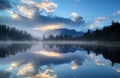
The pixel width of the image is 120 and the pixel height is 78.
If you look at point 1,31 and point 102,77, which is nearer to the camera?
point 102,77

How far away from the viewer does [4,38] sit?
191 metres

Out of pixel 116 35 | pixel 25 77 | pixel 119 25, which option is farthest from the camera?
pixel 119 25

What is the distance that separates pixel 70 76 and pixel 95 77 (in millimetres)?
1780

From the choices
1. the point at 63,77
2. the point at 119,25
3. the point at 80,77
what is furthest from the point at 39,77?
the point at 119,25

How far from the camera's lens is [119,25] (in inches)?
4614

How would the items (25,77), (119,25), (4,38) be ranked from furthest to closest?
1. (4,38)
2. (119,25)
3. (25,77)

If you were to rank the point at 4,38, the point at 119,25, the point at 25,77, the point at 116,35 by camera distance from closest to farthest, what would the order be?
the point at 25,77 < the point at 116,35 < the point at 119,25 < the point at 4,38

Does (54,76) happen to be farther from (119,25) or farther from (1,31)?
(1,31)

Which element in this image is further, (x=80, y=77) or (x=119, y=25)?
(x=119, y=25)

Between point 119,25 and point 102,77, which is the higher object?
point 119,25

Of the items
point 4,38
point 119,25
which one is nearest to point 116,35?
point 119,25

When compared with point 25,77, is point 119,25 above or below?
above

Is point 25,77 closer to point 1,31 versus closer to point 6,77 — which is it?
point 6,77

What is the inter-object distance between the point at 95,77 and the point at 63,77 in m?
2.31
